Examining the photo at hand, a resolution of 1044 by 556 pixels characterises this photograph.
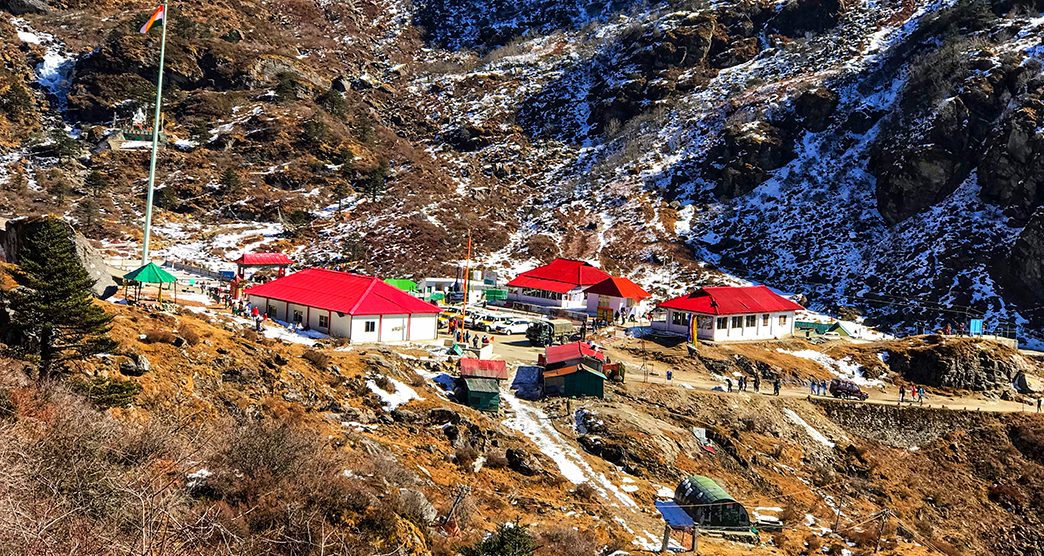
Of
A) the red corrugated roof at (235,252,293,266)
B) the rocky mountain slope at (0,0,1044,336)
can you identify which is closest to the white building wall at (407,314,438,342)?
the red corrugated roof at (235,252,293,266)

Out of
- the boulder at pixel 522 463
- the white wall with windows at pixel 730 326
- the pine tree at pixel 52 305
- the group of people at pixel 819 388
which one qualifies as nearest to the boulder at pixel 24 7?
the white wall with windows at pixel 730 326

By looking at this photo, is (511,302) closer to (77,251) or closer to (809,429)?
(809,429)

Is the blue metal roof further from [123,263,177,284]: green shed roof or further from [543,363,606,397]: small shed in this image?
[123,263,177,284]: green shed roof

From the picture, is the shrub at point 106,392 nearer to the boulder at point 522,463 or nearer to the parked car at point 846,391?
the boulder at point 522,463

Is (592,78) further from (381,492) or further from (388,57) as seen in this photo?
(381,492)

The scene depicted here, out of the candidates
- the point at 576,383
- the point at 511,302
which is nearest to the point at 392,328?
the point at 576,383

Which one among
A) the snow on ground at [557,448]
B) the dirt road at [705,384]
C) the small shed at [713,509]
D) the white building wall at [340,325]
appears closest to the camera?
the small shed at [713,509]
